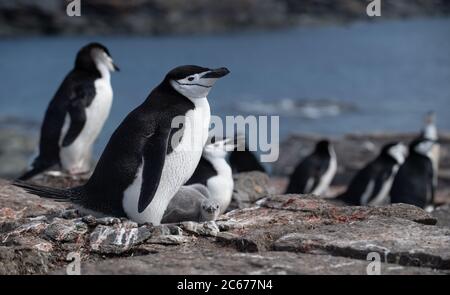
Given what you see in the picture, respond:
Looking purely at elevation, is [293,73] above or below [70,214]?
above

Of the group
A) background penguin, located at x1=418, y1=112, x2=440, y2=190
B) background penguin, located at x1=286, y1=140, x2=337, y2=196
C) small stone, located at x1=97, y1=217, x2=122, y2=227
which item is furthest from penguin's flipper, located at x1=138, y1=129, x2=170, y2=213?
background penguin, located at x1=418, y1=112, x2=440, y2=190

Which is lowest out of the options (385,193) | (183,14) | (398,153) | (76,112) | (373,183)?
(385,193)

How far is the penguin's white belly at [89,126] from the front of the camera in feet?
28.6

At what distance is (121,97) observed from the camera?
2612 cm

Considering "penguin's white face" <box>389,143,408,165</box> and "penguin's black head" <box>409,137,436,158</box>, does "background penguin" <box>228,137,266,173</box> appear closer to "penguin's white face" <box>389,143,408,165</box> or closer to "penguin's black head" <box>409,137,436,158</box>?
"penguin's black head" <box>409,137,436,158</box>

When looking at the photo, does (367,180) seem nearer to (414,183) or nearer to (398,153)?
(414,183)

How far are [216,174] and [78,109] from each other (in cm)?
203

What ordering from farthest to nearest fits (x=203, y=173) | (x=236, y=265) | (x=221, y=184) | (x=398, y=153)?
(x=398, y=153) < (x=203, y=173) < (x=221, y=184) < (x=236, y=265)

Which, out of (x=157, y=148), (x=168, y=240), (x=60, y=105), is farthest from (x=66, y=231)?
(x=60, y=105)

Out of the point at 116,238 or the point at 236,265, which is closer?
the point at 236,265

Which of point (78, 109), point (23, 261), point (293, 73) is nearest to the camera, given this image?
point (23, 261)

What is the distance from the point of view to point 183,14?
6050 centimetres
